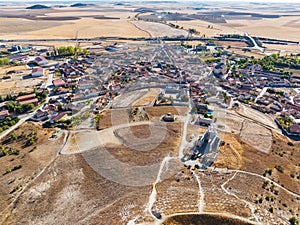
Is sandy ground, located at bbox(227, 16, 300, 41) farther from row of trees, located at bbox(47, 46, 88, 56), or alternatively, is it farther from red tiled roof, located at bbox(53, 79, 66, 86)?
red tiled roof, located at bbox(53, 79, 66, 86)

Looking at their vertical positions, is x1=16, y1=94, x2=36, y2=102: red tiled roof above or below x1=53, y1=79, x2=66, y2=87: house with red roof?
above

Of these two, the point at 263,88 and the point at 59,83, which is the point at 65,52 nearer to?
the point at 59,83

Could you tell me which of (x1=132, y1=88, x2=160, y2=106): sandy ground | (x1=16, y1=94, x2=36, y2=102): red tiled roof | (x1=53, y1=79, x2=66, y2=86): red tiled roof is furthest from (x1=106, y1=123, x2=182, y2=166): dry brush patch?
(x1=53, y1=79, x2=66, y2=86): red tiled roof

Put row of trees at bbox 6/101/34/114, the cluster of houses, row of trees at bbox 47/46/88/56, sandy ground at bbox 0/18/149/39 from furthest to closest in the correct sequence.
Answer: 1. sandy ground at bbox 0/18/149/39
2. row of trees at bbox 47/46/88/56
3. the cluster of houses
4. row of trees at bbox 6/101/34/114

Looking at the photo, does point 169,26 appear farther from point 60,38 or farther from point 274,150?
point 274,150

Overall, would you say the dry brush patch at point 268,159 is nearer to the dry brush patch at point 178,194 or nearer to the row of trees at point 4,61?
the dry brush patch at point 178,194

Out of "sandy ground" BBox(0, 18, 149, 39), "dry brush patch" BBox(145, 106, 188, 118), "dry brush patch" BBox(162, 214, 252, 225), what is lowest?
"sandy ground" BBox(0, 18, 149, 39)

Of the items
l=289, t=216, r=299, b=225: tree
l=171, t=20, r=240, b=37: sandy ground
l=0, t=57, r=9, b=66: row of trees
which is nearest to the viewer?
l=289, t=216, r=299, b=225: tree

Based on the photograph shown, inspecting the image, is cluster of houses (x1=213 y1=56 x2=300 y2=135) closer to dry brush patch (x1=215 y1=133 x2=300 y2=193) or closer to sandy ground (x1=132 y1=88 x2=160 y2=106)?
dry brush patch (x1=215 y1=133 x2=300 y2=193)

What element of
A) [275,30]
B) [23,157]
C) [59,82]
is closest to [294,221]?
[23,157]

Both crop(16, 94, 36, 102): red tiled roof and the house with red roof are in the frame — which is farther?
the house with red roof

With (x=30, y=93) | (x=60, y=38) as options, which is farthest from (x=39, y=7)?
(x=30, y=93)
